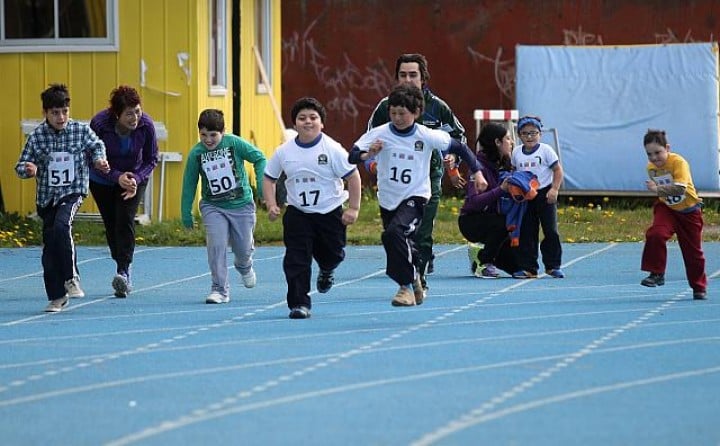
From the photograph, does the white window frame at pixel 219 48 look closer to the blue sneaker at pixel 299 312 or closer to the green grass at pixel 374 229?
the green grass at pixel 374 229


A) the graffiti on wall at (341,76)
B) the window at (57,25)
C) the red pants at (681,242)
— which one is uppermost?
Answer: the window at (57,25)

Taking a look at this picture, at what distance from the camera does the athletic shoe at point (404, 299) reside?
12.0m

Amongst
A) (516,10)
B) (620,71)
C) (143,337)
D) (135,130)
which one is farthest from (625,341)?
(516,10)

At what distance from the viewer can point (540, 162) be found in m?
14.3

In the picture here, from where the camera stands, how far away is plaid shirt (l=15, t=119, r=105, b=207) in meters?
12.2

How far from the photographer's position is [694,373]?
889 cm

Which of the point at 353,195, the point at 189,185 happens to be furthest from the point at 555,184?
the point at 189,185

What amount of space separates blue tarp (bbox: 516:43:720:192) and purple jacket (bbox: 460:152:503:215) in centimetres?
720

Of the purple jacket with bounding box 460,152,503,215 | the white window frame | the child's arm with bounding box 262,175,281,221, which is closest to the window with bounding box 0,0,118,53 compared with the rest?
the white window frame

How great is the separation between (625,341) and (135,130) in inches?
187

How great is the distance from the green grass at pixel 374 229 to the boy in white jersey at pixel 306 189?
19.7 ft

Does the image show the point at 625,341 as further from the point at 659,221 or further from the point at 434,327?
the point at 659,221

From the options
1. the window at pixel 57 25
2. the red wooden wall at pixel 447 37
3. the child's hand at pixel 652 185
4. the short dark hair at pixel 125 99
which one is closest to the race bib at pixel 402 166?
the child's hand at pixel 652 185

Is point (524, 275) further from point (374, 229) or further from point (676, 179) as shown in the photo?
point (374, 229)
